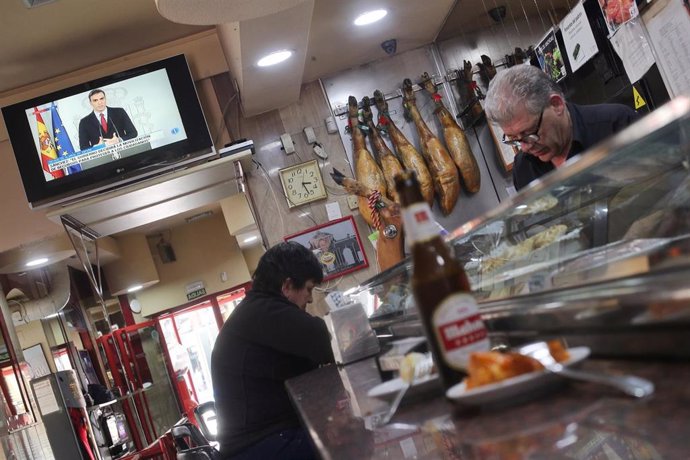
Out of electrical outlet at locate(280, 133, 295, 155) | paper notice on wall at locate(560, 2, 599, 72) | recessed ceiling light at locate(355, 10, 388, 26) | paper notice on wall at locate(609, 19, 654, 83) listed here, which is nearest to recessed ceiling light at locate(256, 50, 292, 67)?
recessed ceiling light at locate(355, 10, 388, 26)

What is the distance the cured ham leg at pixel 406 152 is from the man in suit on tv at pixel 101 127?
165cm

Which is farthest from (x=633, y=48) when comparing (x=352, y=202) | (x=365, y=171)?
(x=352, y=202)

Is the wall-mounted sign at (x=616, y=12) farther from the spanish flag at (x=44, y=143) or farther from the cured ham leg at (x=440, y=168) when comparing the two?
the spanish flag at (x=44, y=143)

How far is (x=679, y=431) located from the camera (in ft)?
2.25

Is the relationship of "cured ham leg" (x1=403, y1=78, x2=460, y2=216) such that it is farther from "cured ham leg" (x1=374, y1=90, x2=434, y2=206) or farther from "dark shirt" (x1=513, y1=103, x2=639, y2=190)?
"dark shirt" (x1=513, y1=103, x2=639, y2=190)

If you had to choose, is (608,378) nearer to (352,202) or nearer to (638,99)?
(638,99)

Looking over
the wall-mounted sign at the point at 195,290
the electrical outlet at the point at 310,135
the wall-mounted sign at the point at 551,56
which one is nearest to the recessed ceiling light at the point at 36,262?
the electrical outlet at the point at 310,135

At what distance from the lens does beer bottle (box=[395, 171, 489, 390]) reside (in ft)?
3.60

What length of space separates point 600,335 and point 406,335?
115 cm

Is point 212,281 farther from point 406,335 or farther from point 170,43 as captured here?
point 406,335

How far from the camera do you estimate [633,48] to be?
3178 millimetres

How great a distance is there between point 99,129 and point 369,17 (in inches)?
73.7

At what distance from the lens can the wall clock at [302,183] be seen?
16.7 ft

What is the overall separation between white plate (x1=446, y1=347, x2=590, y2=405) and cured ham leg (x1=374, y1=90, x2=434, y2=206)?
377cm
